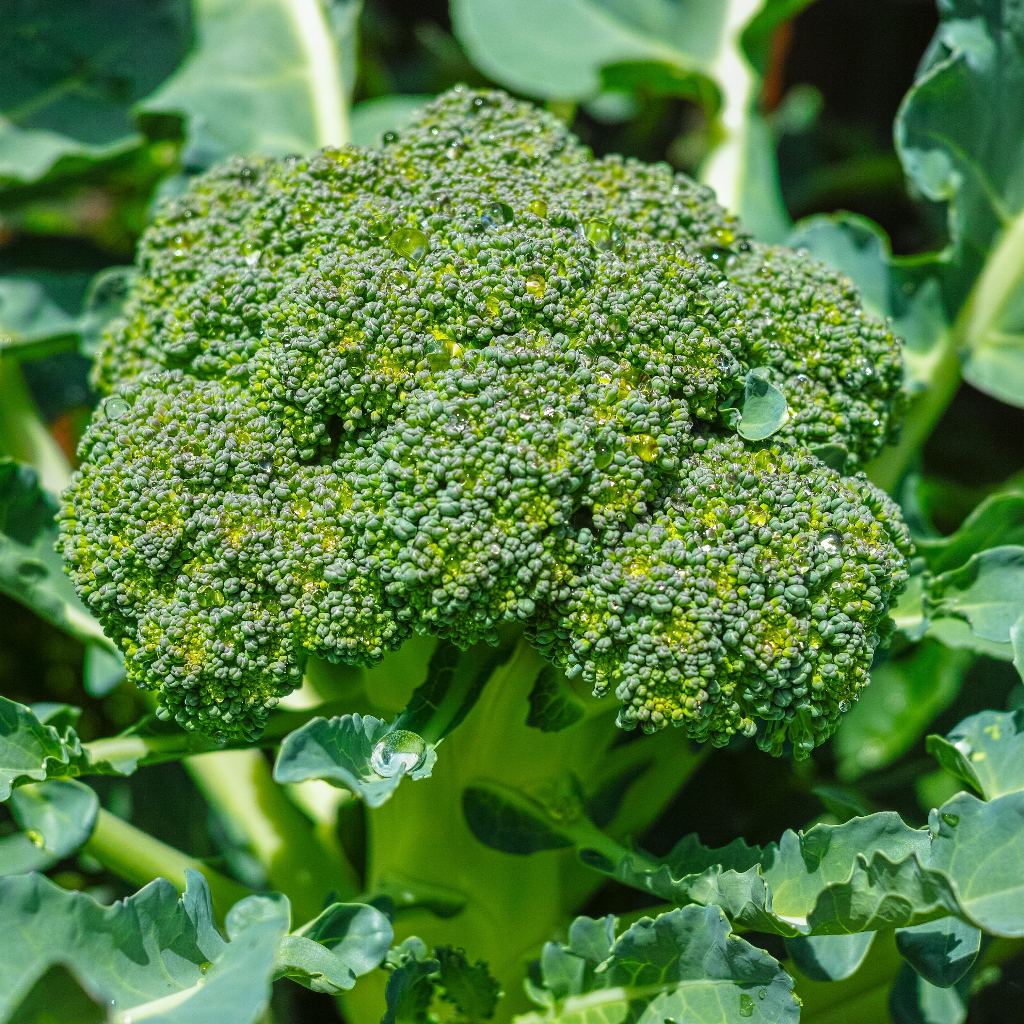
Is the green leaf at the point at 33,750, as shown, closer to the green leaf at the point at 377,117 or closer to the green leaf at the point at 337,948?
the green leaf at the point at 337,948

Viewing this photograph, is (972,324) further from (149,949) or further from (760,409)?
(149,949)

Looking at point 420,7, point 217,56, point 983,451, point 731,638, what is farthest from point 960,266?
point 420,7

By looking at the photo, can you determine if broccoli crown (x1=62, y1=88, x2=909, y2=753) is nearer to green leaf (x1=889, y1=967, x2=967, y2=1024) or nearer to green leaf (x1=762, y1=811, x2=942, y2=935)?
green leaf (x1=762, y1=811, x2=942, y2=935)

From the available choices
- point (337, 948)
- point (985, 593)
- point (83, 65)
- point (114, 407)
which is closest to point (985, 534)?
point (985, 593)

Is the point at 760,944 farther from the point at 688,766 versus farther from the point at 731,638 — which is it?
the point at 731,638

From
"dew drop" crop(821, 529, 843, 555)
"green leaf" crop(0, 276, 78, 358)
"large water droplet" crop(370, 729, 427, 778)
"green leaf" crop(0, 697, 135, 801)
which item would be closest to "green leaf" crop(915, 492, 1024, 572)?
"dew drop" crop(821, 529, 843, 555)

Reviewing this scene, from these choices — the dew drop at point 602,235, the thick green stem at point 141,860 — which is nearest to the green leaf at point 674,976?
the thick green stem at point 141,860
